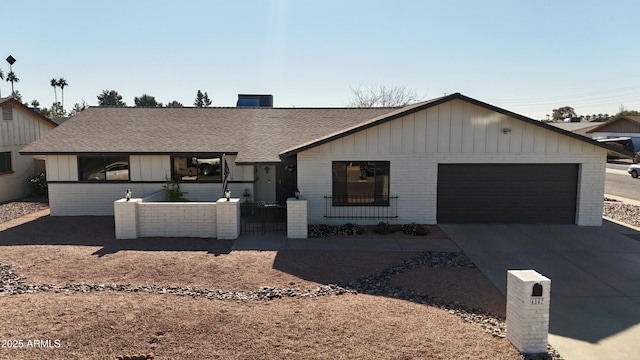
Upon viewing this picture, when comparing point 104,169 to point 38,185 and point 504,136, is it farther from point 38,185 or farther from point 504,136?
point 504,136

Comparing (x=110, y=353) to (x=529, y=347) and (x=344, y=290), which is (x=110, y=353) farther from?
(x=529, y=347)

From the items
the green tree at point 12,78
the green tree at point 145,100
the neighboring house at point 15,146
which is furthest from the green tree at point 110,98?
the neighboring house at point 15,146

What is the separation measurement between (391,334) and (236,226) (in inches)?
275

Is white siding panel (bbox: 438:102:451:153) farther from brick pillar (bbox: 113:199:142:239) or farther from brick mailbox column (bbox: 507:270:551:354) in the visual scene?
brick pillar (bbox: 113:199:142:239)

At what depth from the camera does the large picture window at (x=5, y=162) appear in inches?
754

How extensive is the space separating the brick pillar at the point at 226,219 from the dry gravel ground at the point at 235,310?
99 cm

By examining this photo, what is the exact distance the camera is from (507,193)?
14.3 metres

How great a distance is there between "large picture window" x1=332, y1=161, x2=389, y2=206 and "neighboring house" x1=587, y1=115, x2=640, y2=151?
161 ft

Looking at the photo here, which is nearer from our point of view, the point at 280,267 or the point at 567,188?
the point at 280,267

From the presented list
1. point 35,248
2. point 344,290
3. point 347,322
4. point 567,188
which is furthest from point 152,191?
point 567,188

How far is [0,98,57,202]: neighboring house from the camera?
63.0 ft

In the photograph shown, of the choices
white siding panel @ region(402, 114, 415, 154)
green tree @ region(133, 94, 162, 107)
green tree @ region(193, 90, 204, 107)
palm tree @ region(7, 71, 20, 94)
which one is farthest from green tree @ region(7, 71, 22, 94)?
white siding panel @ region(402, 114, 415, 154)

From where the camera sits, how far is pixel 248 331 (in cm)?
645

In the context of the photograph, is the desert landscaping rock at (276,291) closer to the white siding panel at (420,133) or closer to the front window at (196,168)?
the white siding panel at (420,133)
